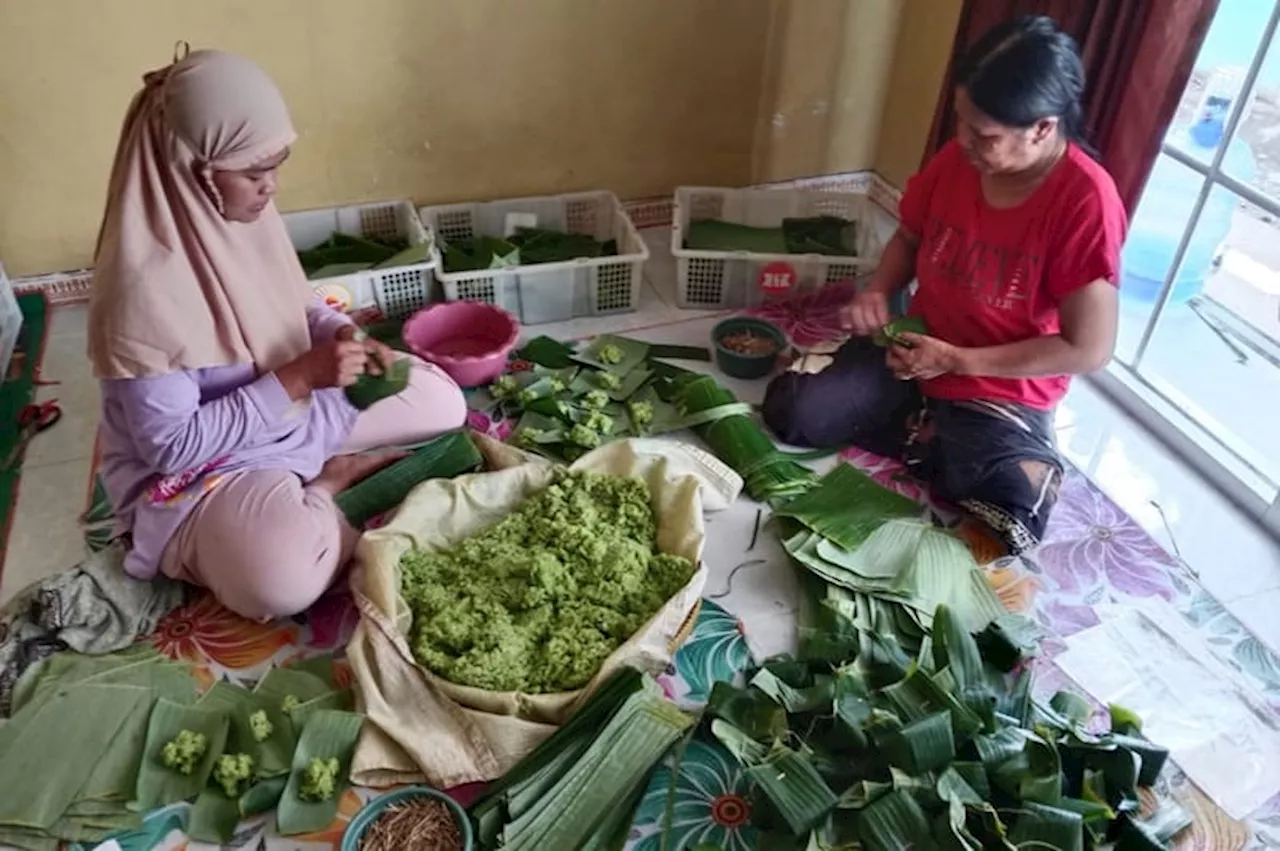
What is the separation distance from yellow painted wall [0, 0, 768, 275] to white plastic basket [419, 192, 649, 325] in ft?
0.33

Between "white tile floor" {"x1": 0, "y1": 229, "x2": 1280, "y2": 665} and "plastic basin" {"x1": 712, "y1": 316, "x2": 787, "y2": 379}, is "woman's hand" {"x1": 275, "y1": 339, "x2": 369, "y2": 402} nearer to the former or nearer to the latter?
"white tile floor" {"x1": 0, "y1": 229, "x2": 1280, "y2": 665}

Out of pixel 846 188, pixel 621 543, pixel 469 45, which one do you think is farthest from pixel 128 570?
pixel 846 188

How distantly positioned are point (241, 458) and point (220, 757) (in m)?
0.52

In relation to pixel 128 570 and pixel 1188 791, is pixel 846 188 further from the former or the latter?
pixel 128 570

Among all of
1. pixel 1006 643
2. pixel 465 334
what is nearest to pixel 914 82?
pixel 465 334

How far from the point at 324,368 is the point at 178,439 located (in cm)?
26

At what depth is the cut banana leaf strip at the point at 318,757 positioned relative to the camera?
1575 mm

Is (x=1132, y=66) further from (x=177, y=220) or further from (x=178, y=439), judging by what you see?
(x=178, y=439)

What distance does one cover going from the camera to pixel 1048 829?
1481mm

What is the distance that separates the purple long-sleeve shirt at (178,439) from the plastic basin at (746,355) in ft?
3.39

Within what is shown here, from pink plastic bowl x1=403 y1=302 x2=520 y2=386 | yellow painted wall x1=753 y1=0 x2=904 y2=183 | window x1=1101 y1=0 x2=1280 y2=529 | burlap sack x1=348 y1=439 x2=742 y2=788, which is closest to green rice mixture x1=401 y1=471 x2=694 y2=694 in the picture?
burlap sack x1=348 y1=439 x2=742 y2=788

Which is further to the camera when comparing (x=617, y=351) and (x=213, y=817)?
(x=617, y=351)

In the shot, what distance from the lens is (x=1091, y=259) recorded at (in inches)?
73.5

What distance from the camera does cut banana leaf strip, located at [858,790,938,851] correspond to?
1493mm
